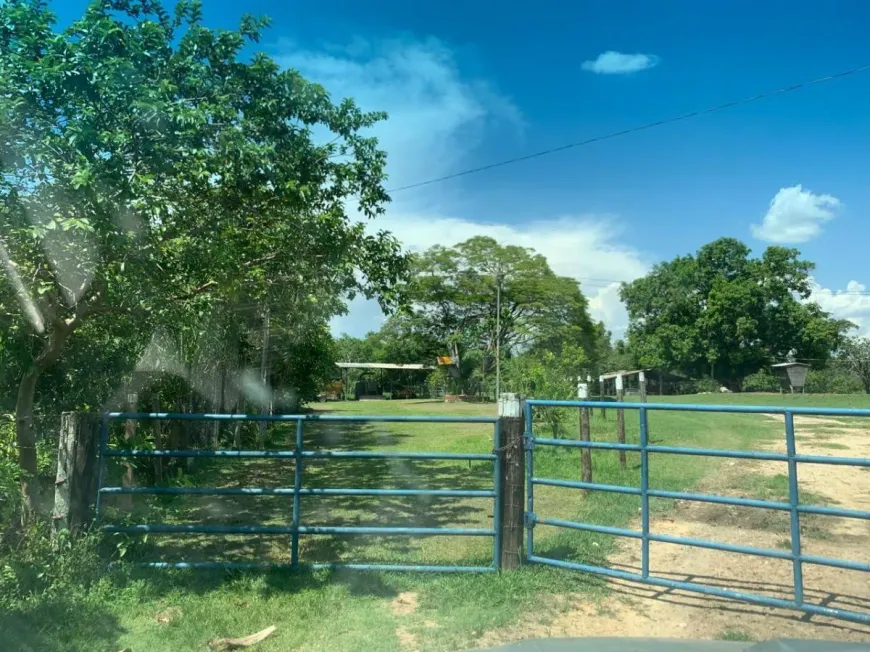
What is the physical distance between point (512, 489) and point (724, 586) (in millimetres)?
1798

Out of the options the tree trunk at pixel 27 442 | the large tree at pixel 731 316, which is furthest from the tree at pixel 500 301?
the tree trunk at pixel 27 442

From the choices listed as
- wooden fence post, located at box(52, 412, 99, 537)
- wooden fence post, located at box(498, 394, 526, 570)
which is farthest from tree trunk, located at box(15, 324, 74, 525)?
wooden fence post, located at box(498, 394, 526, 570)

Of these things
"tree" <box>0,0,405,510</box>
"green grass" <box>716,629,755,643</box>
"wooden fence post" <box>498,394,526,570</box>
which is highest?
"tree" <box>0,0,405,510</box>

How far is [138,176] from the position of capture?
5.52m

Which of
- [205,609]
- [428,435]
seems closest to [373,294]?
[205,609]

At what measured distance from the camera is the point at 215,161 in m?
6.38

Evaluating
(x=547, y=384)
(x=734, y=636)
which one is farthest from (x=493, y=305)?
(x=734, y=636)

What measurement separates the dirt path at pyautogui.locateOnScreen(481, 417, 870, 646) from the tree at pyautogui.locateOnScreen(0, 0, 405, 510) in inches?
163

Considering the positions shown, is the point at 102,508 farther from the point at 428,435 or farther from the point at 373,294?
the point at 428,435

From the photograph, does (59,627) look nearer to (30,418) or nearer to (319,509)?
(30,418)

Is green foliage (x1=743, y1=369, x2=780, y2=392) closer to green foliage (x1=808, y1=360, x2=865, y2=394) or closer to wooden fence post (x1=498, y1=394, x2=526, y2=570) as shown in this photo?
green foliage (x1=808, y1=360, x2=865, y2=394)

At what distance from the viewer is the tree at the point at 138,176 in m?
5.55

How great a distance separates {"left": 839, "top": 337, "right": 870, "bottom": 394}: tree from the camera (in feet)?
192

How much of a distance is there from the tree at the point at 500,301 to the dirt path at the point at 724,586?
37.4 m
